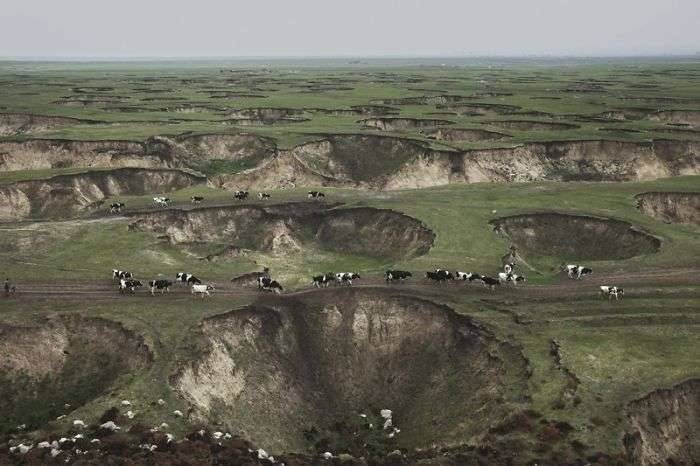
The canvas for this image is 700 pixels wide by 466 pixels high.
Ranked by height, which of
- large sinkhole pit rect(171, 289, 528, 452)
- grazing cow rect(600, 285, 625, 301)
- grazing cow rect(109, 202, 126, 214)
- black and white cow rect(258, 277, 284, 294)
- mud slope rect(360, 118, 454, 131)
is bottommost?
large sinkhole pit rect(171, 289, 528, 452)

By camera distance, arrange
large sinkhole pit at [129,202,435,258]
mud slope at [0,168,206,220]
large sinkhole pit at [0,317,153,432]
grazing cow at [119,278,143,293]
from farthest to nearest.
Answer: mud slope at [0,168,206,220] → large sinkhole pit at [129,202,435,258] → grazing cow at [119,278,143,293] → large sinkhole pit at [0,317,153,432]

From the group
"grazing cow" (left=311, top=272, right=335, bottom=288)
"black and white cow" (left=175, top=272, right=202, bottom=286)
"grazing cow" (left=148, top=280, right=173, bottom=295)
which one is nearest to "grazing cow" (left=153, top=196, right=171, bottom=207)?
"black and white cow" (left=175, top=272, right=202, bottom=286)

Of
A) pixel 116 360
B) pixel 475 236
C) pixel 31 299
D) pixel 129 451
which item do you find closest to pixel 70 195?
pixel 31 299

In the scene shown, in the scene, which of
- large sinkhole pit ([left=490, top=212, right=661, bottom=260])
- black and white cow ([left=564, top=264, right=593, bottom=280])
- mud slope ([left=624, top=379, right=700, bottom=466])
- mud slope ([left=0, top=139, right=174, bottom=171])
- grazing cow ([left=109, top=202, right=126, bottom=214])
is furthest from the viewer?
mud slope ([left=0, top=139, right=174, bottom=171])

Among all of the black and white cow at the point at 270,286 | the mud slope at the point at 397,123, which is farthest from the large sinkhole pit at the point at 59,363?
the mud slope at the point at 397,123

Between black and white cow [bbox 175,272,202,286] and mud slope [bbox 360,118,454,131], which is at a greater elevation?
mud slope [bbox 360,118,454,131]

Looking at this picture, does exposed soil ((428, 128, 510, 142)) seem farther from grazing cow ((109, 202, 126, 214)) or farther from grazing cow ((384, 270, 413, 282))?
grazing cow ((384, 270, 413, 282))

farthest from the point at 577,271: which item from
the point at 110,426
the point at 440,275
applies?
the point at 110,426
